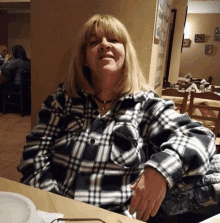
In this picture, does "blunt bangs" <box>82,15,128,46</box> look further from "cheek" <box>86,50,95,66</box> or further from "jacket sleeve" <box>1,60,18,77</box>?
"jacket sleeve" <box>1,60,18,77</box>

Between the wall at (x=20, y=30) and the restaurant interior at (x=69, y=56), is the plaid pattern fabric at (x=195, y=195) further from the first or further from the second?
the wall at (x=20, y=30)

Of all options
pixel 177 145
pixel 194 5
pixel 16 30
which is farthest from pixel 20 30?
pixel 177 145

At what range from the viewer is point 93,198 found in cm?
90

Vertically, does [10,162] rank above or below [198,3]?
below

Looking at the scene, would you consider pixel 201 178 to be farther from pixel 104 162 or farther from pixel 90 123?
pixel 90 123

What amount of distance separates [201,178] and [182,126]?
0.21 metres

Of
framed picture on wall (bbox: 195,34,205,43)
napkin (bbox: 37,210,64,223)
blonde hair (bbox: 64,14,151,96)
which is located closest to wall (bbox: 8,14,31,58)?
framed picture on wall (bbox: 195,34,205,43)

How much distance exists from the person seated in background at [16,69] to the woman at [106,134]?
139 inches

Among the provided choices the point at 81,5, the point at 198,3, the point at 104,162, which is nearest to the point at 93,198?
the point at 104,162

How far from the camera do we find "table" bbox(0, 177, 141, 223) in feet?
1.95

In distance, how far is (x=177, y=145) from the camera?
800 mm

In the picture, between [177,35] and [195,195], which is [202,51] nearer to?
[177,35]

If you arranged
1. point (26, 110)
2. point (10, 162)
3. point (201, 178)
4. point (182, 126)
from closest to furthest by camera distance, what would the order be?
point (201, 178)
point (182, 126)
point (10, 162)
point (26, 110)

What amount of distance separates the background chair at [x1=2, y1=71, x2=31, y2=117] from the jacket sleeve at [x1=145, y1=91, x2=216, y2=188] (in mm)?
3798
